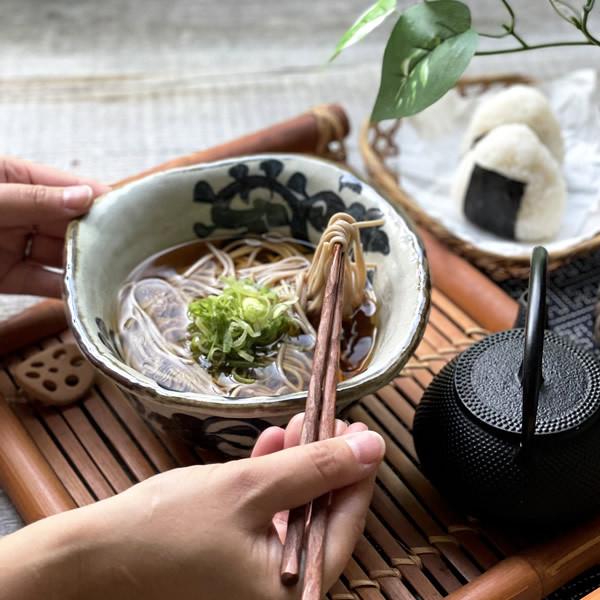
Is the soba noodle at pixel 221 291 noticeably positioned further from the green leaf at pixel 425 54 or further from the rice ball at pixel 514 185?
the rice ball at pixel 514 185

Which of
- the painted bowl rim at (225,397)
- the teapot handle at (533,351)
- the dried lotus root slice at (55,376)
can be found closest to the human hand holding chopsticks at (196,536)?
the painted bowl rim at (225,397)

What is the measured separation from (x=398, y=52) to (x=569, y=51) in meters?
1.42

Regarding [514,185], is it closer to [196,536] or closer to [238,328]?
[238,328]

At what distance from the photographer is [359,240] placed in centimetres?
129

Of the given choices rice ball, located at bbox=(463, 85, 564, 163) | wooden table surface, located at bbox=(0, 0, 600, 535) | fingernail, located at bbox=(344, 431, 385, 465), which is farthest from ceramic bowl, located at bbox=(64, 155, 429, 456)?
wooden table surface, located at bbox=(0, 0, 600, 535)

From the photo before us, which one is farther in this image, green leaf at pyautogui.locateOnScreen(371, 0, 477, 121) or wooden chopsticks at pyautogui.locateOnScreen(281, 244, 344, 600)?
green leaf at pyautogui.locateOnScreen(371, 0, 477, 121)

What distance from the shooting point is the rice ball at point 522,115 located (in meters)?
1.72

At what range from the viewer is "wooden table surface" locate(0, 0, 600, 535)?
6.84 feet

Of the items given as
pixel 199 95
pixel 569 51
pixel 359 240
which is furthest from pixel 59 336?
pixel 569 51

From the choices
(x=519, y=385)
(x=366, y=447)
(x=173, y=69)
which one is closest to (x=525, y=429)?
(x=519, y=385)

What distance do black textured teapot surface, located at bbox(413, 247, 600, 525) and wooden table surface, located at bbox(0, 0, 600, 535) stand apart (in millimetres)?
987

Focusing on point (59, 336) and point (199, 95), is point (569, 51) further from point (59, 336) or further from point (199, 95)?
point (59, 336)

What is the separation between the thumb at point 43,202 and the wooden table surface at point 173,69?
65cm

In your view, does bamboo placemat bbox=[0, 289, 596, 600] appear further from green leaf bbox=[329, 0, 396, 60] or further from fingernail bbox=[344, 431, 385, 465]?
green leaf bbox=[329, 0, 396, 60]
